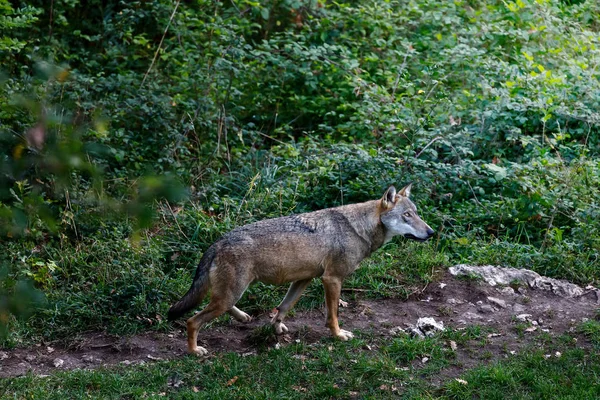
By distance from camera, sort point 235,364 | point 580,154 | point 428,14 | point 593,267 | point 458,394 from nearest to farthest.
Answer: point 458,394
point 235,364
point 593,267
point 580,154
point 428,14

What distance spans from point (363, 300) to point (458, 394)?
7.98 ft

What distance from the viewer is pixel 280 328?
8.06 m

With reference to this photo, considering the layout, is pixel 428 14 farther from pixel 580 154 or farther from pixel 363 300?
pixel 363 300

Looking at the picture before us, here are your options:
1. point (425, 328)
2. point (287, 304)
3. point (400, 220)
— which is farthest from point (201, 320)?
point (400, 220)

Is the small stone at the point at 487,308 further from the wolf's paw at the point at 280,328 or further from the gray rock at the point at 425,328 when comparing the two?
the wolf's paw at the point at 280,328

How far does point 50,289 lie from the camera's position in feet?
28.8

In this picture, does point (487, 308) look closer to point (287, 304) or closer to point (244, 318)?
point (287, 304)

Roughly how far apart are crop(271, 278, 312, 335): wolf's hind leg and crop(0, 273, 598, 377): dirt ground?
4.3 inches

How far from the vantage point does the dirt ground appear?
7.71 m

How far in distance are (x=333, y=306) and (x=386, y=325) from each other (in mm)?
715

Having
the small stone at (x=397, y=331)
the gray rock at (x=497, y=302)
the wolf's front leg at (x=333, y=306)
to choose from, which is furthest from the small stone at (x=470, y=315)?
the wolf's front leg at (x=333, y=306)

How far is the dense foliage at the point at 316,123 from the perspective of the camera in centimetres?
923

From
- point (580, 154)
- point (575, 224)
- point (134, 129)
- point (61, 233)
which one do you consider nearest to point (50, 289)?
point (61, 233)

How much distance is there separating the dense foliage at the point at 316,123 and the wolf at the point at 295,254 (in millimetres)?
1042
